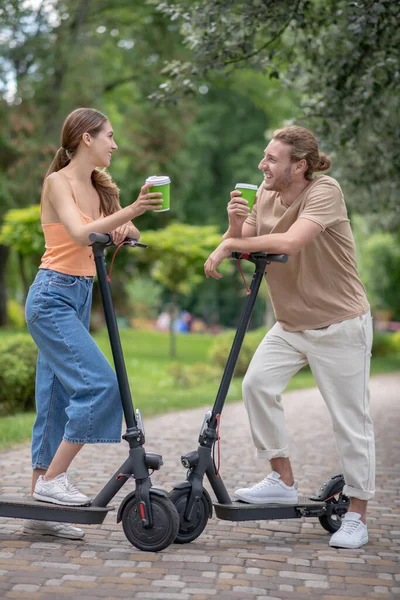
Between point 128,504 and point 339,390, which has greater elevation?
point 339,390

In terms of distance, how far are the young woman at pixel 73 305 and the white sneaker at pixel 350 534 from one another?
1.26 meters

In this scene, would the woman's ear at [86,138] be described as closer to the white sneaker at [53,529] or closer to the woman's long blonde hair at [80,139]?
the woman's long blonde hair at [80,139]

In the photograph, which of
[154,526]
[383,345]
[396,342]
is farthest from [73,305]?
[396,342]

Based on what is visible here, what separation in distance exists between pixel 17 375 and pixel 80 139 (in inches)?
232

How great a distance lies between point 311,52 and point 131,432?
19.3ft

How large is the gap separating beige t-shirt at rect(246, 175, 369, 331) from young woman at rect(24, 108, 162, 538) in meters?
0.83

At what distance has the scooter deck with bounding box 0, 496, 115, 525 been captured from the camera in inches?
170

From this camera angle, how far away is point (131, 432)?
14.4 feet

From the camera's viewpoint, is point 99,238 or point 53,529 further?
point 53,529

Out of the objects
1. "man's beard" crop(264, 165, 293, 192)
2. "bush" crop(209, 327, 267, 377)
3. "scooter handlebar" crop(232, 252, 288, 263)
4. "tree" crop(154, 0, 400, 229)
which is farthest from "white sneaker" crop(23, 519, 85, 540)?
"bush" crop(209, 327, 267, 377)

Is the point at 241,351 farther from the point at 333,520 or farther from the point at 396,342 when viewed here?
the point at 333,520

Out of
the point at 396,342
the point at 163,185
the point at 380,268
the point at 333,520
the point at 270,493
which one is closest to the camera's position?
the point at 163,185

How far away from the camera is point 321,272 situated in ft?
15.0

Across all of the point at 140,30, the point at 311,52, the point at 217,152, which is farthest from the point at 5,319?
the point at 311,52
